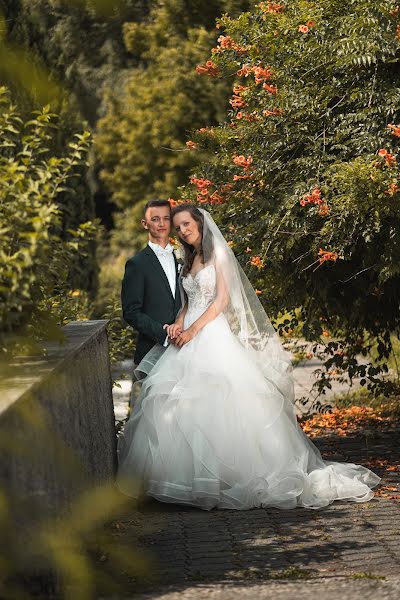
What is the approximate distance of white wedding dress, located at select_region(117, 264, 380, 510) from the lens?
17.9 ft

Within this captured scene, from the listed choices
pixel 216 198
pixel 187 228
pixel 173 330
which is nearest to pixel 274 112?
pixel 216 198

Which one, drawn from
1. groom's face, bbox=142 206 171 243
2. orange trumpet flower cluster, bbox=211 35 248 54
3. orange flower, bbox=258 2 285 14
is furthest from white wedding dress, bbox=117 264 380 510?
orange flower, bbox=258 2 285 14

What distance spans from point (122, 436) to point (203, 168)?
2.31 m

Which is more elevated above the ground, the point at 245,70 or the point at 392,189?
the point at 245,70

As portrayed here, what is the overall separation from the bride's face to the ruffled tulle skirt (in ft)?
2.22

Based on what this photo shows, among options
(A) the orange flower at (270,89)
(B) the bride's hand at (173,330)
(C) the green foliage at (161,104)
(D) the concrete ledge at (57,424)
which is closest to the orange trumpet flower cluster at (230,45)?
(A) the orange flower at (270,89)

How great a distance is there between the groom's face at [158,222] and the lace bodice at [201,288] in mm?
331

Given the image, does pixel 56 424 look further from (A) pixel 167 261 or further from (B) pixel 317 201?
(A) pixel 167 261

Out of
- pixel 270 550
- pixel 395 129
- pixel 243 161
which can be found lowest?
pixel 270 550

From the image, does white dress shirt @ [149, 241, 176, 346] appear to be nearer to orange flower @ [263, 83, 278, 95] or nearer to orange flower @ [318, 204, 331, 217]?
orange flower @ [318, 204, 331, 217]

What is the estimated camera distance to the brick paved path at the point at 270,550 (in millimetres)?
3430

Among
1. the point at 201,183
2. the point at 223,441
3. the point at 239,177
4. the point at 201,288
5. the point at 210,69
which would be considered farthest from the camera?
the point at 210,69

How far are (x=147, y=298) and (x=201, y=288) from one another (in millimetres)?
396

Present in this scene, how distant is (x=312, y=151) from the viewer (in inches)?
255
